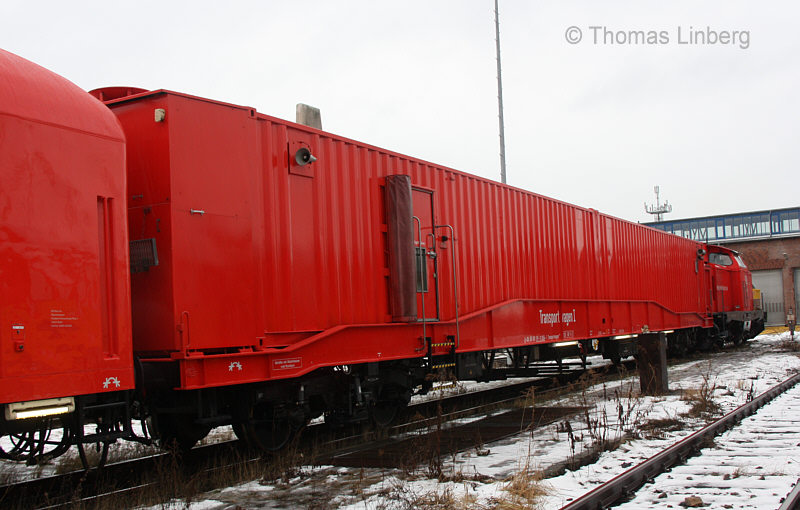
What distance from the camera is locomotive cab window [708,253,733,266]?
80.3 feet

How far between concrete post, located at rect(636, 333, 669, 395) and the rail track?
231 cm

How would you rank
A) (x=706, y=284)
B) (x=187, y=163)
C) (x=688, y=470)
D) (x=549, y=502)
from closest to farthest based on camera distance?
(x=549, y=502) → (x=688, y=470) → (x=187, y=163) → (x=706, y=284)

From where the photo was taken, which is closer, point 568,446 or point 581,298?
point 568,446

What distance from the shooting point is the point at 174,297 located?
6.38 metres

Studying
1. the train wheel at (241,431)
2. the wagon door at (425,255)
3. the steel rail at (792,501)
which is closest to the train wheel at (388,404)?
the wagon door at (425,255)

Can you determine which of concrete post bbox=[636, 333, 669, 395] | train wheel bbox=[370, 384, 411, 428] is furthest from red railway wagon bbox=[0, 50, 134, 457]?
concrete post bbox=[636, 333, 669, 395]

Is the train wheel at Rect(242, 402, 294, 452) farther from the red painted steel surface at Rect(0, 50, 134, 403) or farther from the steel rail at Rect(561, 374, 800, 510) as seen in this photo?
the steel rail at Rect(561, 374, 800, 510)

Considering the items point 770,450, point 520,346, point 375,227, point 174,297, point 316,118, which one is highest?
point 316,118

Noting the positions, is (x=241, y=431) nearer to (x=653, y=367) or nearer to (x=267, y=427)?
(x=267, y=427)

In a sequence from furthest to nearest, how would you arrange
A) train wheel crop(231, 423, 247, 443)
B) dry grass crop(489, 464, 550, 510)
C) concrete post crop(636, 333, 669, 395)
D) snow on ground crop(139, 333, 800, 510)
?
1. concrete post crop(636, 333, 669, 395)
2. train wheel crop(231, 423, 247, 443)
3. snow on ground crop(139, 333, 800, 510)
4. dry grass crop(489, 464, 550, 510)

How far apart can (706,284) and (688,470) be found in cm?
1854

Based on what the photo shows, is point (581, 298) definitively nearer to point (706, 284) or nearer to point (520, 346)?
point (520, 346)

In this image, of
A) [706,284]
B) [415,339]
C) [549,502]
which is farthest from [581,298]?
[706,284]

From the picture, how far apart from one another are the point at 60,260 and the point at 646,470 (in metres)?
5.06
